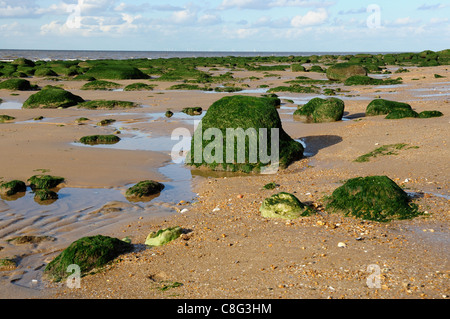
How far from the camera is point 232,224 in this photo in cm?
742

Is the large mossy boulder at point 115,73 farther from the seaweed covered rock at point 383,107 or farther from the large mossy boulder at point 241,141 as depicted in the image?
the large mossy boulder at point 241,141

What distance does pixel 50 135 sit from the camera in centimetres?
1534

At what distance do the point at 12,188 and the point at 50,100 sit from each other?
1530cm

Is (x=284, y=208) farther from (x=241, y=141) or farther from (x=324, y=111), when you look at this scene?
(x=324, y=111)

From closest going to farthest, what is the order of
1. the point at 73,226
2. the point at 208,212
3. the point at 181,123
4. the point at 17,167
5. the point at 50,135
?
the point at 73,226
the point at 208,212
the point at 17,167
the point at 50,135
the point at 181,123

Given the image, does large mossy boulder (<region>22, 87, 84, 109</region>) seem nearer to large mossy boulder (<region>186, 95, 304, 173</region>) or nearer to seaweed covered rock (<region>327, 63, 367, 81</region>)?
large mossy boulder (<region>186, 95, 304, 173</region>)

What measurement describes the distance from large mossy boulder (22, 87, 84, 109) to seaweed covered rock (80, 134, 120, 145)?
9.76 meters

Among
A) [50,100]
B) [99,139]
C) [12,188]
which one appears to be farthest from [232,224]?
[50,100]

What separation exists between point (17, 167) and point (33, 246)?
5.15 meters

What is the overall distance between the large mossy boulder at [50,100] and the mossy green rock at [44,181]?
14.3 metres

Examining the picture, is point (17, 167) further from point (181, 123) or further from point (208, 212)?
point (181, 123)

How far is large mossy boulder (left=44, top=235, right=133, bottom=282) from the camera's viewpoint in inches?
231

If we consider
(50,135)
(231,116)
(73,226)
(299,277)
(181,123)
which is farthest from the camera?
(181,123)
